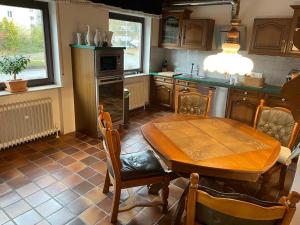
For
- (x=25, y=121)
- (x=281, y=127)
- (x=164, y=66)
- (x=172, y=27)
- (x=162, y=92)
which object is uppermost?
(x=172, y=27)

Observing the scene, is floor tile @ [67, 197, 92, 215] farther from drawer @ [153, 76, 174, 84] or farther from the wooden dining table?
drawer @ [153, 76, 174, 84]

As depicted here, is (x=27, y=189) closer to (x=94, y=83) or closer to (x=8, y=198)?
(x=8, y=198)

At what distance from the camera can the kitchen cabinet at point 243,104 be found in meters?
3.87

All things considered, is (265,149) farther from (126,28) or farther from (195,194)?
(126,28)

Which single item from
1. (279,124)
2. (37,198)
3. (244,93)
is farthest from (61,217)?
(244,93)

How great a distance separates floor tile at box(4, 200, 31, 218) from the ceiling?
2.94 metres

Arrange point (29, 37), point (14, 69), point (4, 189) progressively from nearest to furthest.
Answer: point (4, 189) < point (14, 69) < point (29, 37)

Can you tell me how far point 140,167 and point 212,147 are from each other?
25.4 inches

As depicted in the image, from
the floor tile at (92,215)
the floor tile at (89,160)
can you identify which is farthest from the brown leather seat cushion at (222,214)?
the floor tile at (89,160)

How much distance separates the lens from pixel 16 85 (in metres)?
2.99

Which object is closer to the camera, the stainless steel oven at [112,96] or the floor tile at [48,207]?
the floor tile at [48,207]

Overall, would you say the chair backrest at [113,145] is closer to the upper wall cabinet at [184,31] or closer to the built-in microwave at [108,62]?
the built-in microwave at [108,62]

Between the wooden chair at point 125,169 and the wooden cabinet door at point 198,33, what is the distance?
10.2 feet

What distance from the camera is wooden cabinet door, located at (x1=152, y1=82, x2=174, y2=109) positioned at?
4.98m
